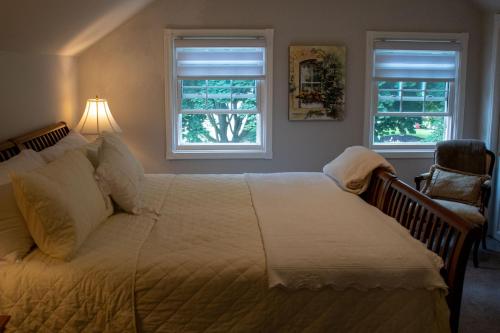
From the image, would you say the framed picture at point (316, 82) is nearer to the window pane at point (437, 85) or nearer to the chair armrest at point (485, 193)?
the window pane at point (437, 85)

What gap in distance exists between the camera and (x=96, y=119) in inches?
161

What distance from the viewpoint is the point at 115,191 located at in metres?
2.61

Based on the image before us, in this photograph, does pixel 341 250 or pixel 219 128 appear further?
pixel 219 128

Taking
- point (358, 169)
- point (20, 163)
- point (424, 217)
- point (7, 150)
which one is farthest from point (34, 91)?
point (424, 217)

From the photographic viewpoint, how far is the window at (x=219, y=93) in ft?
14.5

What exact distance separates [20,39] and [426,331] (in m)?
2.61

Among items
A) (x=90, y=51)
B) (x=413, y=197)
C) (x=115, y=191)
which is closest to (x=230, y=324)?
(x=115, y=191)

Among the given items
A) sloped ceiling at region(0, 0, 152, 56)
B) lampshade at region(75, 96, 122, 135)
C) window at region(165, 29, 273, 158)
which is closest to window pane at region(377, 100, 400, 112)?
window at region(165, 29, 273, 158)

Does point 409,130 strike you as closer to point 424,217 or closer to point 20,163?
point 424,217

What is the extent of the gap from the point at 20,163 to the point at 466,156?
3.49 meters

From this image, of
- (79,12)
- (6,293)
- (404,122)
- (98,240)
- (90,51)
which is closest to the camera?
(6,293)

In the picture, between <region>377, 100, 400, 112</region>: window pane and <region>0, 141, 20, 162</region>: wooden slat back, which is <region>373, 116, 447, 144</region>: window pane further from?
<region>0, 141, 20, 162</region>: wooden slat back

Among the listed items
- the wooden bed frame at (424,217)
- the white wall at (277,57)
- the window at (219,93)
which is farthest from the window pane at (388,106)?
the wooden bed frame at (424,217)

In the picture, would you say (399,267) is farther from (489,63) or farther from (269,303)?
(489,63)
